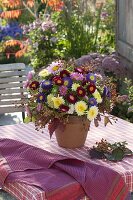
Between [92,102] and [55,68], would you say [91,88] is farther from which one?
[55,68]

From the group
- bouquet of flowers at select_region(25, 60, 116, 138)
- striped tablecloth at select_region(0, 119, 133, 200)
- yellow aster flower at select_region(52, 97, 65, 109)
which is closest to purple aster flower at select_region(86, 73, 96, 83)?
bouquet of flowers at select_region(25, 60, 116, 138)

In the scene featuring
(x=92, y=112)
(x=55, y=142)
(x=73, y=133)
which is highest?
(x=92, y=112)

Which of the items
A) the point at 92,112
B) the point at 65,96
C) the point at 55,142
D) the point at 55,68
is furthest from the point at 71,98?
the point at 55,142

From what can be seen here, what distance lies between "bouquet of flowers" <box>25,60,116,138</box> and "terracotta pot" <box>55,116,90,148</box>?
6 cm

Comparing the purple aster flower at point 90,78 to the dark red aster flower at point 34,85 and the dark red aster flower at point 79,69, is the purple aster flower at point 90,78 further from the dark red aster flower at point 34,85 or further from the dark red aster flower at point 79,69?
the dark red aster flower at point 34,85

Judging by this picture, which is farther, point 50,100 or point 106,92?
point 106,92

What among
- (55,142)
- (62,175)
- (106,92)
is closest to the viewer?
(62,175)

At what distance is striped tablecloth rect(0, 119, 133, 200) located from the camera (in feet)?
9.56

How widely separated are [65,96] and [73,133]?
279mm

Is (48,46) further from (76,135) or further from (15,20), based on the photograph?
(76,135)

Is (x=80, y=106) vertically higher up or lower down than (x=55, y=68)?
lower down

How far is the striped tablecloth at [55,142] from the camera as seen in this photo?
291 cm

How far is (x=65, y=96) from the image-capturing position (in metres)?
3.28

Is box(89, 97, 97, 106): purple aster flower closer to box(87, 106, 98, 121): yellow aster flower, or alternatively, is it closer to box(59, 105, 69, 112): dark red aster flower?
box(87, 106, 98, 121): yellow aster flower
